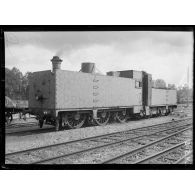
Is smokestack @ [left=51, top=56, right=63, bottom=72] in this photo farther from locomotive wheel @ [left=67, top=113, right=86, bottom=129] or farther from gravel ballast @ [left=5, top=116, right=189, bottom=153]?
locomotive wheel @ [left=67, top=113, right=86, bottom=129]

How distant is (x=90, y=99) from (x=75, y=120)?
981 millimetres

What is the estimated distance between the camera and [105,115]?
9.08 m

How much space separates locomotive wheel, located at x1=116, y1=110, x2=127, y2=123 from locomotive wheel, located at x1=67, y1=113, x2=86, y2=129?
1.57 meters

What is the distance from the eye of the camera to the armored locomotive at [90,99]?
288 inches

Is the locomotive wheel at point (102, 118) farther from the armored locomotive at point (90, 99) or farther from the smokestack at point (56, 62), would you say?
the smokestack at point (56, 62)

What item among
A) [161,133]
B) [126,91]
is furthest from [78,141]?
[126,91]

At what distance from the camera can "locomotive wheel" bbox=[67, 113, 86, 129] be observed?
26.6ft

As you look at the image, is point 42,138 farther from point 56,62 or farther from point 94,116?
point 94,116

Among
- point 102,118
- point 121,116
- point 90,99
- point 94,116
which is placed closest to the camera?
point 90,99

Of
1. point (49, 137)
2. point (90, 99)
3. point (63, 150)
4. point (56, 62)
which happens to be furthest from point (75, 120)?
point (56, 62)

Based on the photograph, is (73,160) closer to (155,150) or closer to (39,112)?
(155,150)

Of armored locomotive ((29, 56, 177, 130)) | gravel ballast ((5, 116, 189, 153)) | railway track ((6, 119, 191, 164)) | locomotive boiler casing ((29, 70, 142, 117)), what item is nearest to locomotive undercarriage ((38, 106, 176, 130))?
armored locomotive ((29, 56, 177, 130))

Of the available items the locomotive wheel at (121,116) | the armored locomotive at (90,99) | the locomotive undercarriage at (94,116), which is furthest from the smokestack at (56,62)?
the locomotive wheel at (121,116)

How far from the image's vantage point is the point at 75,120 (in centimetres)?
835
